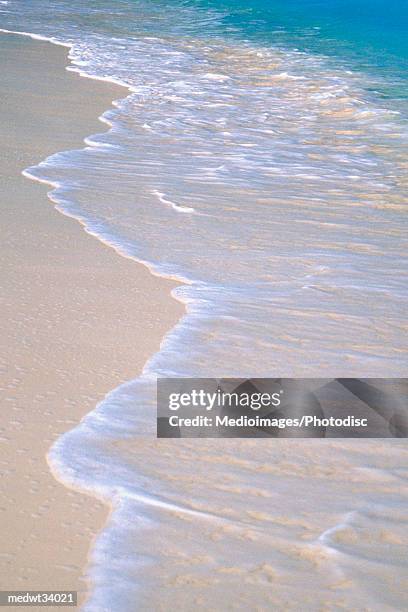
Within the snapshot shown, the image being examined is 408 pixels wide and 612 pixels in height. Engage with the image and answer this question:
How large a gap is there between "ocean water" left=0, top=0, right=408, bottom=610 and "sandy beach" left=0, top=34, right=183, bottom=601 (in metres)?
0.08

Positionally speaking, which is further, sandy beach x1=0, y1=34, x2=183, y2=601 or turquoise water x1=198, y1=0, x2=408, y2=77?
turquoise water x1=198, y1=0, x2=408, y2=77

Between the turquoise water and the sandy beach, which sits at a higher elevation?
the turquoise water

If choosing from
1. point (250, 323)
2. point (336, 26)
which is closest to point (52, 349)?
point (250, 323)

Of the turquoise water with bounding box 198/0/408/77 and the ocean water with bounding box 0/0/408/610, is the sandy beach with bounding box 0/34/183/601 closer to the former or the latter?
the ocean water with bounding box 0/0/408/610

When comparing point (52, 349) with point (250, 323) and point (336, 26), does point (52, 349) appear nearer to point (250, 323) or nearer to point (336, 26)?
point (250, 323)

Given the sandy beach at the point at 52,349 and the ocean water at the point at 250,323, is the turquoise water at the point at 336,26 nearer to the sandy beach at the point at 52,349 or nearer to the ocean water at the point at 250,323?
the ocean water at the point at 250,323

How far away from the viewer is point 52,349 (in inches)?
145

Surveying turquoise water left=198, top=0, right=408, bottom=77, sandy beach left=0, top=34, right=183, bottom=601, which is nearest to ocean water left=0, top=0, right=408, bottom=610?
sandy beach left=0, top=34, right=183, bottom=601

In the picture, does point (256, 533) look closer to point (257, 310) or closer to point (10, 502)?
point (10, 502)

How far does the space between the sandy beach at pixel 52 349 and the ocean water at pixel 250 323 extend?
0.08 metres

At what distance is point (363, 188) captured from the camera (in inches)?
275

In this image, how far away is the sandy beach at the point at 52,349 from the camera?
2.51 meters

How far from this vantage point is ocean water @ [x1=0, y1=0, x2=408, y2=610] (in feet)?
8.20

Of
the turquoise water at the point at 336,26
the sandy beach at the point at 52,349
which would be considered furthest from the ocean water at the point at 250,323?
the turquoise water at the point at 336,26
